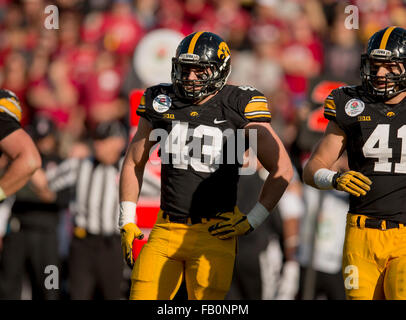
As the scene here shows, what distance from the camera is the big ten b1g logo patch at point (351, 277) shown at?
4793 millimetres

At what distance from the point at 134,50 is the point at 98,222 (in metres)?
2.30

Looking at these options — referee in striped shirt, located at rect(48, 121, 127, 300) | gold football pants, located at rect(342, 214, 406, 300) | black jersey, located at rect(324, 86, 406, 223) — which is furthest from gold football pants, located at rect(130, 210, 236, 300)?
referee in striped shirt, located at rect(48, 121, 127, 300)

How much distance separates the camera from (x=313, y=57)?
11164 mm

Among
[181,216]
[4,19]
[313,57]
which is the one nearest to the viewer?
[181,216]

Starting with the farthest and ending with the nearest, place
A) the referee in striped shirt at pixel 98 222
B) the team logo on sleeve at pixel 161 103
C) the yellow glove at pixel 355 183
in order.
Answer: the referee in striped shirt at pixel 98 222
the team logo on sleeve at pixel 161 103
the yellow glove at pixel 355 183

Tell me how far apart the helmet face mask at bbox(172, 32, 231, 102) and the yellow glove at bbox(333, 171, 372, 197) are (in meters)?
1.04

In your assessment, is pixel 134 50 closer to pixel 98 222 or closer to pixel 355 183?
pixel 98 222

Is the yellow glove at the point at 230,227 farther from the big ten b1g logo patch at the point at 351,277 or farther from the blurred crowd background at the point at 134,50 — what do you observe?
the blurred crowd background at the point at 134,50

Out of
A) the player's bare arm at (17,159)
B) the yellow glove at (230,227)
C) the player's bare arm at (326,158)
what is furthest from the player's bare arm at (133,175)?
the player's bare arm at (326,158)

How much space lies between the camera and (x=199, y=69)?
16.7ft

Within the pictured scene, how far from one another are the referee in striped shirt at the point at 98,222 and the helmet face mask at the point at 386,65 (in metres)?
3.61

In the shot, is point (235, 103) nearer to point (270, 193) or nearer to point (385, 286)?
point (270, 193)
